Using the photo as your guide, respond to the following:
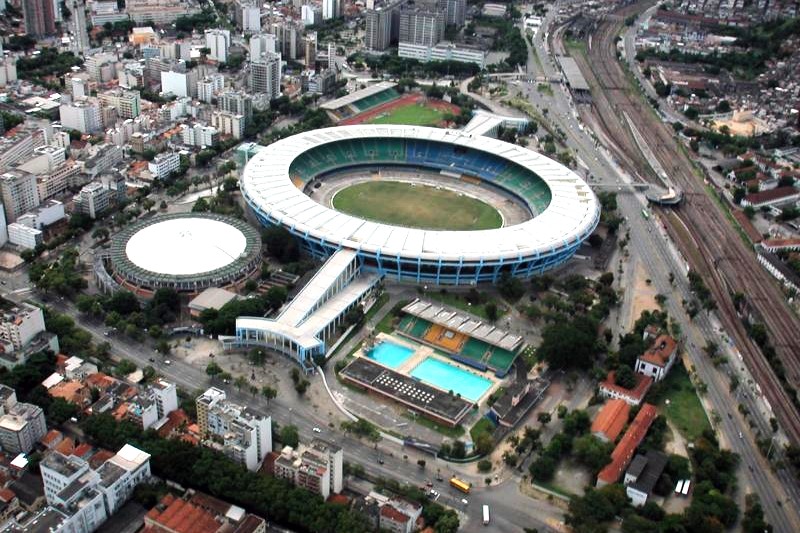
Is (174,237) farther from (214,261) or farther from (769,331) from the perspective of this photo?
(769,331)

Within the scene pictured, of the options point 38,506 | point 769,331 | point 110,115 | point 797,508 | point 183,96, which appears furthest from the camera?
point 183,96

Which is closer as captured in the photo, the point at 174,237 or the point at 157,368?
the point at 157,368

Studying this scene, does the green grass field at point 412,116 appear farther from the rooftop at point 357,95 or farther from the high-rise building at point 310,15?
the high-rise building at point 310,15

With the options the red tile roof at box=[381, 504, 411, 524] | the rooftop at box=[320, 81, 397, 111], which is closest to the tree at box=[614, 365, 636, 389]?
the red tile roof at box=[381, 504, 411, 524]

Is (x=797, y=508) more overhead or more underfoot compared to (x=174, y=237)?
more underfoot

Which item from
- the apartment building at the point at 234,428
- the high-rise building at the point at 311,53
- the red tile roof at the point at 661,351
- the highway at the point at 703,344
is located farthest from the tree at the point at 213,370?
the high-rise building at the point at 311,53

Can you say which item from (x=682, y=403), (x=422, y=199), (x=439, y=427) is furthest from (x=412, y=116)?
(x=439, y=427)

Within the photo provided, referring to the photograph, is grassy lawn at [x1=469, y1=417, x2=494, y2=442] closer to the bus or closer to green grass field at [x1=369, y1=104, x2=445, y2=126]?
the bus

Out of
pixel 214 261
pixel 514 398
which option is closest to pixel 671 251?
pixel 514 398
